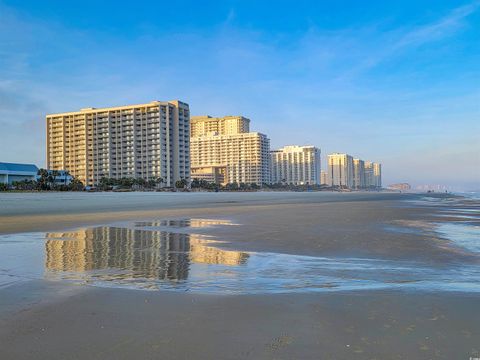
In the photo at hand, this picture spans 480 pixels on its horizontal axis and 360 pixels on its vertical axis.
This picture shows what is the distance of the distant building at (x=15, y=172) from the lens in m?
139

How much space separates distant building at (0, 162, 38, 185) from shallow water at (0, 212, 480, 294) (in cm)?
14475

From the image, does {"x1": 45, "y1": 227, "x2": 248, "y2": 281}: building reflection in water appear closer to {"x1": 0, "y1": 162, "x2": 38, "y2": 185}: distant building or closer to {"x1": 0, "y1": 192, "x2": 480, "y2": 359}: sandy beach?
{"x1": 0, "y1": 192, "x2": 480, "y2": 359}: sandy beach

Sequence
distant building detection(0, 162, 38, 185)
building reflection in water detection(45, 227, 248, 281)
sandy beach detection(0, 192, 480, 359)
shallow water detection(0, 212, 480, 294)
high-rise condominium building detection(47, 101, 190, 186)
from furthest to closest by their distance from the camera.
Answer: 1. high-rise condominium building detection(47, 101, 190, 186)
2. distant building detection(0, 162, 38, 185)
3. building reflection in water detection(45, 227, 248, 281)
4. shallow water detection(0, 212, 480, 294)
5. sandy beach detection(0, 192, 480, 359)

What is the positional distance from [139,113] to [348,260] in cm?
19024

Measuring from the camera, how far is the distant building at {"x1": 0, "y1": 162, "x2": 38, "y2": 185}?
455 feet

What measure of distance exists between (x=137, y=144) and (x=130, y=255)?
18490 centimetres

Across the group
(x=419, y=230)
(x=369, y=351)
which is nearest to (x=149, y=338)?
(x=369, y=351)

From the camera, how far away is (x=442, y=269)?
9.80 metres

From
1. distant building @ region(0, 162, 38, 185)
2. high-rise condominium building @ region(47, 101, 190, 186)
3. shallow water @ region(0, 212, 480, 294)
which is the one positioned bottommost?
shallow water @ region(0, 212, 480, 294)

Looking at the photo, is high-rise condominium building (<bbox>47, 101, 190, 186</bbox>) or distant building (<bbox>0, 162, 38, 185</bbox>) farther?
high-rise condominium building (<bbox>47, 101, 190, 186</bbox>)

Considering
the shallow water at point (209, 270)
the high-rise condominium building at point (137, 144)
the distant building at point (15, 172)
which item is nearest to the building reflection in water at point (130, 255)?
the shallow water at point (209, 270)

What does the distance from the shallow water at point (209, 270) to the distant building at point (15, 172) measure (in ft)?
475

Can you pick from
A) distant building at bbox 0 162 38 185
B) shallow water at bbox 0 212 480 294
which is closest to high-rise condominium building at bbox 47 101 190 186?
distant building at bbox 0 162 38 185

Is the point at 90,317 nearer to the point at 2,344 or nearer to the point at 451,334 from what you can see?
the point at 2,344
